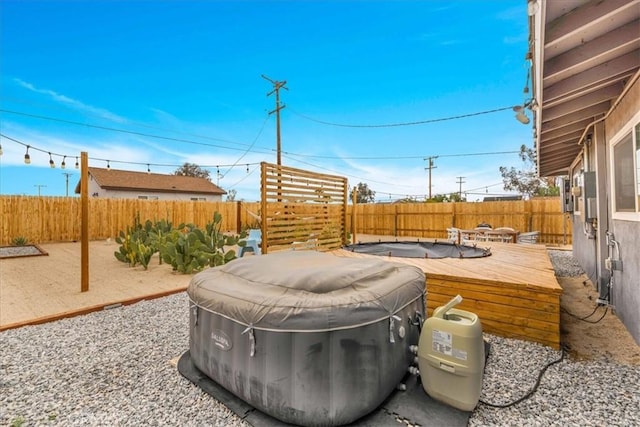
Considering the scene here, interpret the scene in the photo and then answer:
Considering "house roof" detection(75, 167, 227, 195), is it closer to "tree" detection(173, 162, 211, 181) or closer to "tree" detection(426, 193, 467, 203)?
"tree" detection(173, 162, 211, 181)

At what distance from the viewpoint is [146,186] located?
18234 mm

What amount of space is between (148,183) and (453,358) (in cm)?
2113

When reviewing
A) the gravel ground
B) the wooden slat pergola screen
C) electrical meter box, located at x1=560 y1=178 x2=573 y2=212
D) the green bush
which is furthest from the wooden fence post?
electrical meter box, located at x1=560 y1=178 x2=573 y2=212

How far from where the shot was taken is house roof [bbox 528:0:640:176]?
1.80 meters

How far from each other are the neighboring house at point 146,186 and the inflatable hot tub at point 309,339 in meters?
17.9

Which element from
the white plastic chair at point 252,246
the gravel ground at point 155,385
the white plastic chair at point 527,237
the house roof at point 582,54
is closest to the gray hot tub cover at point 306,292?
the gravel ground at point 155,385

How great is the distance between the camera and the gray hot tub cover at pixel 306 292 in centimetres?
140

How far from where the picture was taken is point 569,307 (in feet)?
11.5

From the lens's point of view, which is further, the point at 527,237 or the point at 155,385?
the point at 527,237

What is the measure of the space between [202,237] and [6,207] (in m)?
8.92

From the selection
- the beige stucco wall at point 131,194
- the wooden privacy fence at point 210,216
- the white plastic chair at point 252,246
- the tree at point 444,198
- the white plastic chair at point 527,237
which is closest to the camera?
the white plastic chair at point 252,246

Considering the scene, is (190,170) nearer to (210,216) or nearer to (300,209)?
(210,216)

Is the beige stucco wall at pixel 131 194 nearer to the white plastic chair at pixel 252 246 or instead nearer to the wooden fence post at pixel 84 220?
the white plastic chair at pixel 252 246

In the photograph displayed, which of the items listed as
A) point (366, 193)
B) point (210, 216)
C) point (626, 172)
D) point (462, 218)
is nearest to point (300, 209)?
point (626, 172)
